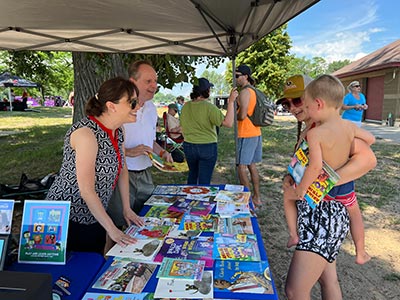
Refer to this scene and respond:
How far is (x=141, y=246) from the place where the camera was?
1359 mm

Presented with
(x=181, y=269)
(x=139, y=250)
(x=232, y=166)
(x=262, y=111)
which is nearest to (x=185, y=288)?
(x=181, y=269)

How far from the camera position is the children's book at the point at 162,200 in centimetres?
196

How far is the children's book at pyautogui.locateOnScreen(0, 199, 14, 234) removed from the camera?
1090mm

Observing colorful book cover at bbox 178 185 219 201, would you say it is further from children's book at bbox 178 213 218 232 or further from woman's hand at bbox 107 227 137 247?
woman's hand at bbox 107 227 137 247

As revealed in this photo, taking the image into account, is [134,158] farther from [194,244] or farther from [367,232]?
[367,232]

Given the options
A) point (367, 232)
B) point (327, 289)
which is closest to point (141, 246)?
point (327, 289)

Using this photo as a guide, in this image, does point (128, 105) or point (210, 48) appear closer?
point (128, 105)

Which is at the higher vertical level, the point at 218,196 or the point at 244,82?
the point at 244,82

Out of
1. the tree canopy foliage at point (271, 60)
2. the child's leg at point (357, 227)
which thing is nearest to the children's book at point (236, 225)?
the child's leg at point (357, 227)

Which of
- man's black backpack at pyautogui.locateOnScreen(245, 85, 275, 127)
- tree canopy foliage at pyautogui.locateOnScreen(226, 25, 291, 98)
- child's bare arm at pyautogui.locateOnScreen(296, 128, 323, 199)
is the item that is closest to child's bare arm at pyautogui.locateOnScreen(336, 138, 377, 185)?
child's bare arm at pyautogui.locateOnScreen(296, 128, 323, 199)

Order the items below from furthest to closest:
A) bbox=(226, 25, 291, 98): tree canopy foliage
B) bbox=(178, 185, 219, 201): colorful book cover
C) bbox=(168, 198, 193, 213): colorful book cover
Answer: bbox=(226, 25, 291, 98): tree canopy foliage
bbox=(178, 185, 219, 201): colorful book cover
bbox=(168, 198, 193, 213): colorful book cover

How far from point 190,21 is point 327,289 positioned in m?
2.22

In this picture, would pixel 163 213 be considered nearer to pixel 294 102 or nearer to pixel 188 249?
pixel 188 249

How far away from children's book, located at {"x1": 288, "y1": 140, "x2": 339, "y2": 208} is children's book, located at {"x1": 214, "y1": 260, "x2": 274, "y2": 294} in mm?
349
